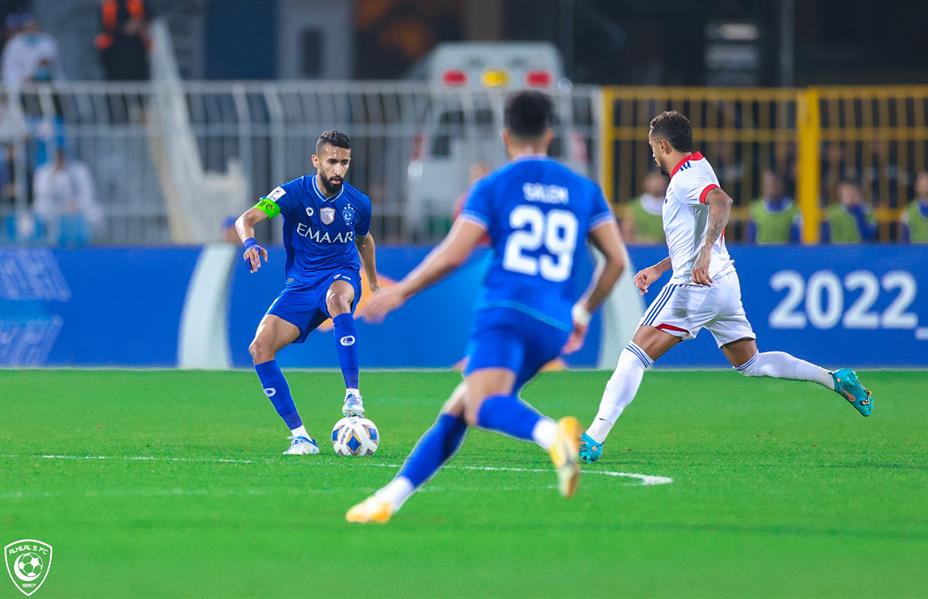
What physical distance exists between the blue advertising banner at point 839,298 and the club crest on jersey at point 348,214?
6777 mm

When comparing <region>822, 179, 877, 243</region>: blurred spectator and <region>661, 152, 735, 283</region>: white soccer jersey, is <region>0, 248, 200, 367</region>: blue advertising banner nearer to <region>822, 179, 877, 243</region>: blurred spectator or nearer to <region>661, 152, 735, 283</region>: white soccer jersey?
<region>822, 179, 877, 243</region>: blurred spectator

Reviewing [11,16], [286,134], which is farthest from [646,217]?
[11,16]

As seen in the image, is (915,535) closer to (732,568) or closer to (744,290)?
(732,568)

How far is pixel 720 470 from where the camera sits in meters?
10.1

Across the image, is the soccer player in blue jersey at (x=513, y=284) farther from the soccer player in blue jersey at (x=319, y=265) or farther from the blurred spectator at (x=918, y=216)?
the blurred spectator at (x=918, y=216)

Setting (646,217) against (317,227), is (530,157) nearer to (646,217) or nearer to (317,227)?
(317,227)

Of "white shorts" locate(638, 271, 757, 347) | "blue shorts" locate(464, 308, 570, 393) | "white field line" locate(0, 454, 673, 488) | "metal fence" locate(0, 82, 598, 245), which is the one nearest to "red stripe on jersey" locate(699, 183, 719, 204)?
"white shorts" locate(638, 271, 757, 347)

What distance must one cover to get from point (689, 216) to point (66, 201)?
11.0 meters

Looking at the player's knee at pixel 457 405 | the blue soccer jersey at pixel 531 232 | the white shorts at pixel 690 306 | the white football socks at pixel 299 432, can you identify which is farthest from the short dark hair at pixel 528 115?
the white football socks at pixel 299 432

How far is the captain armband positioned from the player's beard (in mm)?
347

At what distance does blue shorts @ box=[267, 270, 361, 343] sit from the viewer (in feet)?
37.0

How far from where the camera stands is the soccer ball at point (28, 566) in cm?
690

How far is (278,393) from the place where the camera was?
10.9 m

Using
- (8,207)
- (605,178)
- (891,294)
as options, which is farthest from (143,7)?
(891,294)
